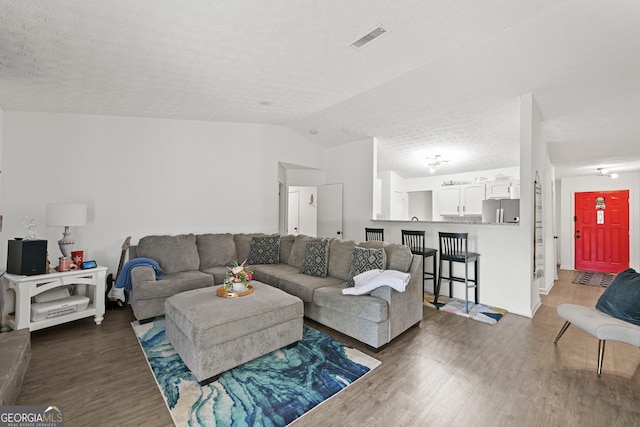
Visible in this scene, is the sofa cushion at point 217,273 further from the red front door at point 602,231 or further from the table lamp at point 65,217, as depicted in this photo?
the red front door at point 602,231

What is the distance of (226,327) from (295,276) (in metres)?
1.41

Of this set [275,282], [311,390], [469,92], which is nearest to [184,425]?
[311,390]

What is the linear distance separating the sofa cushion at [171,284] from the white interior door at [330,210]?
3046 mm

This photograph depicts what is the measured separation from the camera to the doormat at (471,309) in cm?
331

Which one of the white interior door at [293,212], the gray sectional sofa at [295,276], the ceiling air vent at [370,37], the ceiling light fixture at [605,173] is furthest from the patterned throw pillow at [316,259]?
the ceiling light fixture at [605,173]

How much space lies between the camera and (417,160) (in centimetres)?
652

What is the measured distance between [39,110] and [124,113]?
33.4 inches

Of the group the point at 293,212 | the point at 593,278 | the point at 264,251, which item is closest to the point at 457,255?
the point at 264,251

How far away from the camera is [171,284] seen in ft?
10.5

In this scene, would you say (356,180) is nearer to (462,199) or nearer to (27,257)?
(462,199)

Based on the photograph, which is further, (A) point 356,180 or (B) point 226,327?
(A) point 356,180

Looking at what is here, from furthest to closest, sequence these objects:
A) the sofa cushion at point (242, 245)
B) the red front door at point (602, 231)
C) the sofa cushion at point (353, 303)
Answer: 1. the red front door at point (602, 231)
2. the sofa cushion at point (242, 245)
3. the sofa cushion at point (353, 303)

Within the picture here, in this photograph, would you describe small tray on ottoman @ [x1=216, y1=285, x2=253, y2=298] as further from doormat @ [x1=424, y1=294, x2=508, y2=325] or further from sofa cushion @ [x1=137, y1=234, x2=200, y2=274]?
doormat @ [x1=424, y1=294, x2=508, y2=325]

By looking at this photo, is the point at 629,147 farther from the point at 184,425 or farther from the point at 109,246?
the point at 109,246
